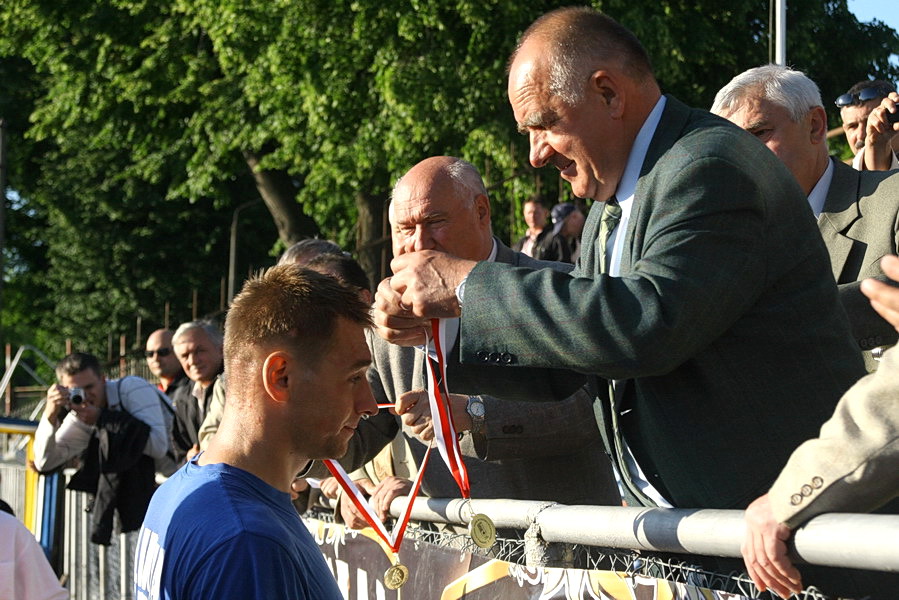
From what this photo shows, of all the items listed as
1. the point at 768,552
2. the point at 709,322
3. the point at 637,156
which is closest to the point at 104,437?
the point at 637,156

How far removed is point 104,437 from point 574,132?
6128mm

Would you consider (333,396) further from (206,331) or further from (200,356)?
(206,331)

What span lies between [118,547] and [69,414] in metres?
1.02

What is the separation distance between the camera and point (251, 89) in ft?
59.8

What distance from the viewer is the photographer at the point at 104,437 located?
8188mm

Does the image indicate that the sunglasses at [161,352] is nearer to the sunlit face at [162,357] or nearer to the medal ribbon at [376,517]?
the sunlit face at [162,357]

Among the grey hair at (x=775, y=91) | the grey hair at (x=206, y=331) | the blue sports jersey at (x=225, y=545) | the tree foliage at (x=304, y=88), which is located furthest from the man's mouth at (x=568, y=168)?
the tree foliage at (x=304, y=88)

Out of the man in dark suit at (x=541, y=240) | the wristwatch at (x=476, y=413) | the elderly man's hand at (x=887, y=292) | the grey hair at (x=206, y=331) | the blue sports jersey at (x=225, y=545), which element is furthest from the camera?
the man in dark suit at (x=541, y=240)

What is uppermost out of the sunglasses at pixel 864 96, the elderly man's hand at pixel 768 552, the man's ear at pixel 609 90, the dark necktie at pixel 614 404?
the sunglasses at pixel 864 96

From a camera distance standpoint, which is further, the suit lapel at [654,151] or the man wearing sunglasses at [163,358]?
the man wearing sunglasses at [163,358]

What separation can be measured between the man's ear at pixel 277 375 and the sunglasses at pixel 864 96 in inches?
135

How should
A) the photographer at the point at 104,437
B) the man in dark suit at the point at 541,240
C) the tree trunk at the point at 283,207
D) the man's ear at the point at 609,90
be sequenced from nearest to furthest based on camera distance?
1. the man's ear at the point at 609,90
2. the photographer at the point at 104,437
3. the man in dark suit at the point at 541,240
4. the tree trunk at the point at 283,207

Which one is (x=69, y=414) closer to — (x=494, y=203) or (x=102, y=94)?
(x=494, y=203)

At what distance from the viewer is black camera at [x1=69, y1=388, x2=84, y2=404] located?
28.5ft
